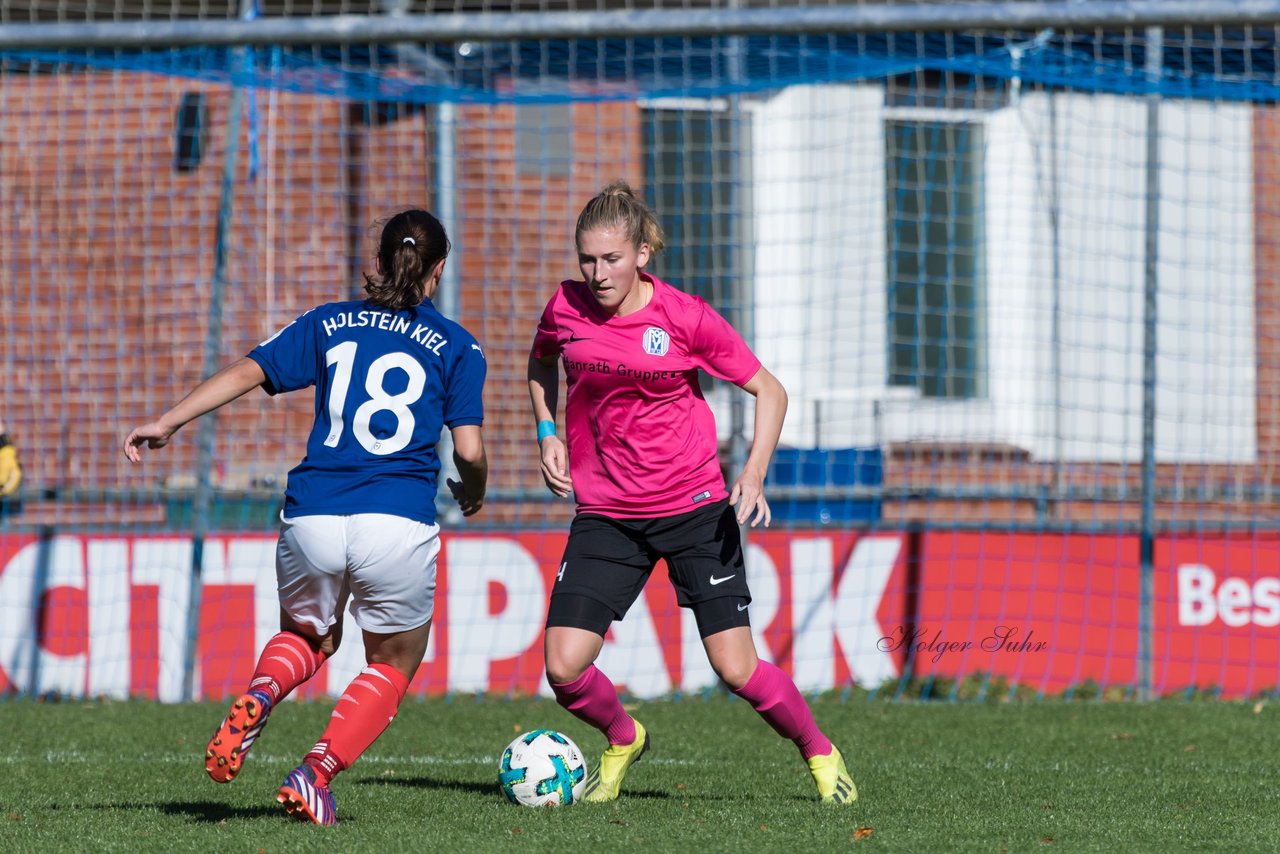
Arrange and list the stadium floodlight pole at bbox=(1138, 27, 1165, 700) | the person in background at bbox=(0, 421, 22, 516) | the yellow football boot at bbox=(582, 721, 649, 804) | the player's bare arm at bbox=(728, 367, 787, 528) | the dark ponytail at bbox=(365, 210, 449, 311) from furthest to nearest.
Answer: the person in background at bbox=(0, 421, 22, 516) < the stadium floodlight pole at bbox=(1138, 27, 1165, 700) < the yellow football boot at bbox=(582, 721, 649, 804) < the player's bare arm at bbox=(728, 367, 787, 528) < the dark ponytail at bbox=(365, 210, 449, 311)

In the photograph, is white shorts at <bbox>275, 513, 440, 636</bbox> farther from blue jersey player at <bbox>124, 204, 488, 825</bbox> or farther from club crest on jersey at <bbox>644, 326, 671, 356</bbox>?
club crest on jersey at <bbox>644, 326, 671, 356</bbox>

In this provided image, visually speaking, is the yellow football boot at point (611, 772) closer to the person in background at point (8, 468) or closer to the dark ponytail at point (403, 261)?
the dark ponytail at point (403, 261)

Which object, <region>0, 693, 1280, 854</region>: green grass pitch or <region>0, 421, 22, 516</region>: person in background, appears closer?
<region>0, 693, 1280, 854</region>: green grass pitch

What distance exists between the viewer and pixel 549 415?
16.4 feet

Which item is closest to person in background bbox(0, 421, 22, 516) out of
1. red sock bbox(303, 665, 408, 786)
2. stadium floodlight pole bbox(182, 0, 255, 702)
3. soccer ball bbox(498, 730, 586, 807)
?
stadium floodlight pole bbox(182, 0, 255, 702)

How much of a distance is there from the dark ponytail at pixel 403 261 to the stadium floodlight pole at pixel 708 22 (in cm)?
314

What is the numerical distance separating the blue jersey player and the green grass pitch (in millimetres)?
400

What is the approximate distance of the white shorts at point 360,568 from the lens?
4289 millimetres

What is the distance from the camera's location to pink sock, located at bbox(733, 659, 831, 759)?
4.88 meters

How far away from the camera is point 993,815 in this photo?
473 centimetres

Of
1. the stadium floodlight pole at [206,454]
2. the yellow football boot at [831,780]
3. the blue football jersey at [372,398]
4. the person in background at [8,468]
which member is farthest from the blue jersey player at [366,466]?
the person in background at [8,468]

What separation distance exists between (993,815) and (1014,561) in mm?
3745

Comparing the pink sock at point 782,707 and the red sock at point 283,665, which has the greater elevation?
the red sock at point 283,665

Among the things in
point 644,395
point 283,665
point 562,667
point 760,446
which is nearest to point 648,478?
point 644,395
